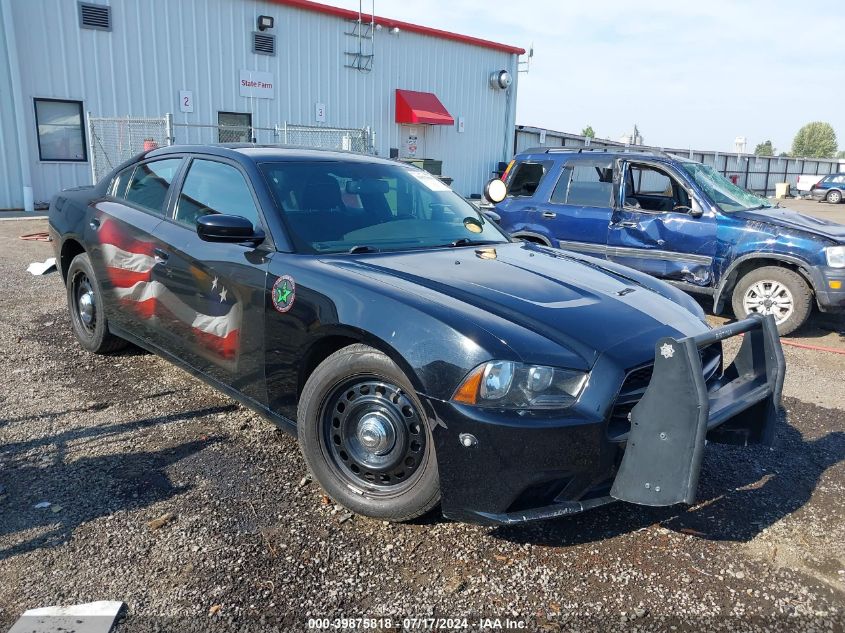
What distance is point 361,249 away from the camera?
3445mm

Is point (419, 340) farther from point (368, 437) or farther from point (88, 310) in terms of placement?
point (88, 310)

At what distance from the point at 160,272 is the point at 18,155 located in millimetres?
13745

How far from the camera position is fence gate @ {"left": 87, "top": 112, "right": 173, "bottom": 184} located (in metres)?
14.8

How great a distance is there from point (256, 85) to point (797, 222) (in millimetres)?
14738

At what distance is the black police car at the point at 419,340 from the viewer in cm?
Result: 248

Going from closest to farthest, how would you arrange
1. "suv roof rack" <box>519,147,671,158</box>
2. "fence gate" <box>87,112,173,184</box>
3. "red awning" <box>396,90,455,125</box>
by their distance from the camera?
"suv roof rack" <box>519,147,671,158</box> < "fence gate" <box>87,112,173,184</box> < "red awning" <box>396,90,455,125</box>

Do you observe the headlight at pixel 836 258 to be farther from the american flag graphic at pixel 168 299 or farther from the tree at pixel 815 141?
the tree at pixel 815 141

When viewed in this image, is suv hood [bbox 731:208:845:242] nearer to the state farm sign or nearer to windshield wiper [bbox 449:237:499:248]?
windshield wiper [bbox 449:237:499:248]

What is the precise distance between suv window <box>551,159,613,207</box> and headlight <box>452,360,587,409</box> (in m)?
5.23

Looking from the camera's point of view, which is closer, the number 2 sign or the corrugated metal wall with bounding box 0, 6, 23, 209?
the corrugated metal wall with bounding box 0, 6, 23, 209

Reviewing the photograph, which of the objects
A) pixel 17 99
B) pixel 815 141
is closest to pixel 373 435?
pixel 17 99

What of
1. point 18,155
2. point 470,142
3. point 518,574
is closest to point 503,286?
point 518,574

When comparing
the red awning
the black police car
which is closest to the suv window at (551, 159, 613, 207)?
the black police car

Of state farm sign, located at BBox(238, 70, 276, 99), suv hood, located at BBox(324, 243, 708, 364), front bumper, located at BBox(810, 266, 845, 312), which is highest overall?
state farm sign, located at BBox(238, 70, 276, 99)
